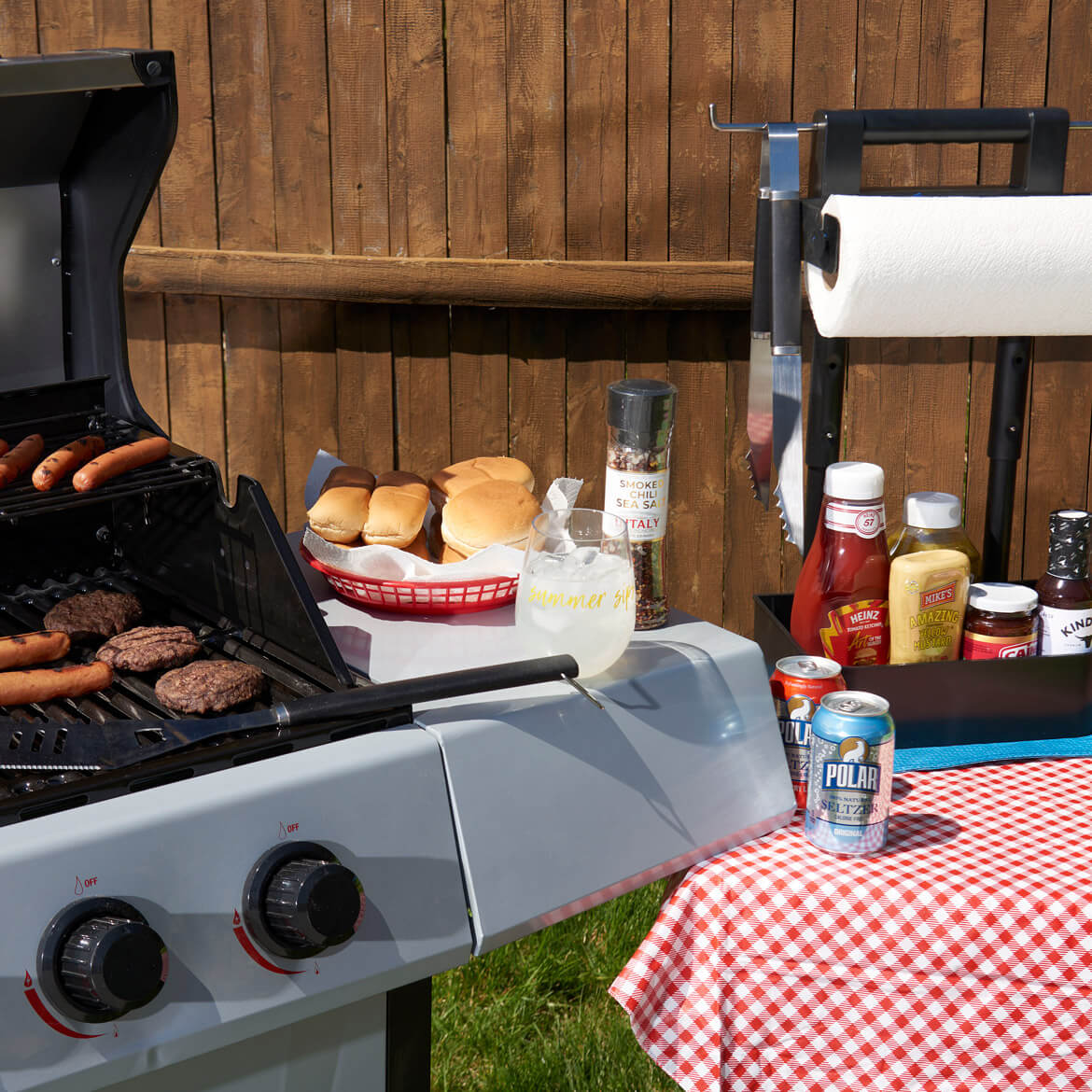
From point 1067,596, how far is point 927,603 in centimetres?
19

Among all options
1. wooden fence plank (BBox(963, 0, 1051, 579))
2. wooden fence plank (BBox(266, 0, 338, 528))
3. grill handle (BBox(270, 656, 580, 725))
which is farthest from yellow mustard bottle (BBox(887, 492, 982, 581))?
wooden fence plank (BBox(266, 0, 338, 528))

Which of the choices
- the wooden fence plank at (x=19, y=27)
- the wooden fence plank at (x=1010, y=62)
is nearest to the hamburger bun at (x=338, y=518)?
the wooden fence plank at (x=1010, y=62)

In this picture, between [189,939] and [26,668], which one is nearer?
[189,939]

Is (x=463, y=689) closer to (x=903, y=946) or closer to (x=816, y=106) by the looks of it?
(x=903, y=946)

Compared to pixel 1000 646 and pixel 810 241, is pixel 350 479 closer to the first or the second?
pixel 810 241

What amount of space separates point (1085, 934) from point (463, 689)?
2.14 feet

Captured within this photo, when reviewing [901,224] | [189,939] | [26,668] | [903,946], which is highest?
[901,224]

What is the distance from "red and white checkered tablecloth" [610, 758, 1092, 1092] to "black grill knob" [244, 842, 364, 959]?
0.38m

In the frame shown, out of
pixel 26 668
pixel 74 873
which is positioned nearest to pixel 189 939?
pixel 74 873

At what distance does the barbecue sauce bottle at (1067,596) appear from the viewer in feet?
4.91

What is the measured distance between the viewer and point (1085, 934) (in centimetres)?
121

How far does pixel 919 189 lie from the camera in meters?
1.61

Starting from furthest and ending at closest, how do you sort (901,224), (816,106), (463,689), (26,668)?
(816,106) < (901,224) < (26,668) < (463,689)

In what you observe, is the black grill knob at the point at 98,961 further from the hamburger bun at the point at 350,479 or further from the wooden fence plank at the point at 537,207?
the wooden fence plank at the point at 537,207
